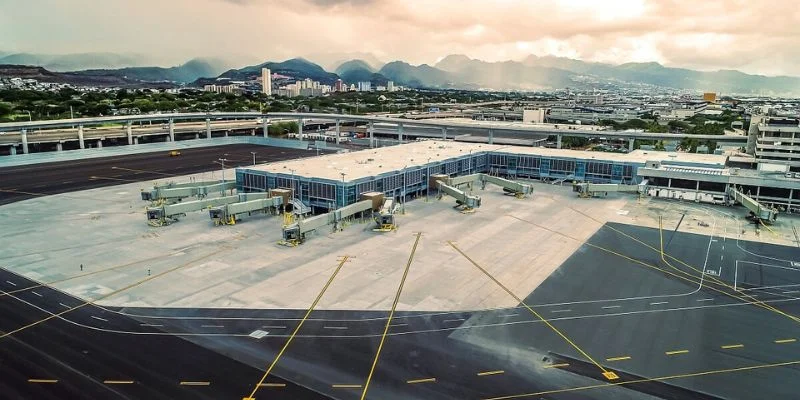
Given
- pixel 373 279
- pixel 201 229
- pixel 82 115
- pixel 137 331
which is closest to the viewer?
pixel 137 331

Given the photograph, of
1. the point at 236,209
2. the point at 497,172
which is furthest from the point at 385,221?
the point at 497,172

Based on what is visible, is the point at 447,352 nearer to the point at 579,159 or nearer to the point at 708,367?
the point at 708,367

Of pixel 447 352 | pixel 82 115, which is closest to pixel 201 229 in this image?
pixel 447 352

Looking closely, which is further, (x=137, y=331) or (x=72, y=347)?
(x=137, y=331)

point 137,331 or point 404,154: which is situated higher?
point 404,154

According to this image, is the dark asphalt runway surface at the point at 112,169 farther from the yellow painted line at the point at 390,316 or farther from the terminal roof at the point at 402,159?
the yellow painted line at the point at 390,316

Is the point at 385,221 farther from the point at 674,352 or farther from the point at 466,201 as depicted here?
the point at 674,352

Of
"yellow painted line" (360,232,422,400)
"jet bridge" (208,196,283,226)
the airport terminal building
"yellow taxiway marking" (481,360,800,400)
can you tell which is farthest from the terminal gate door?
"yellow taxiway marking" (481,360,800,400)

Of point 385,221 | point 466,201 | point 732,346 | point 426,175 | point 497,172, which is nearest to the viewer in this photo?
point 732,346
